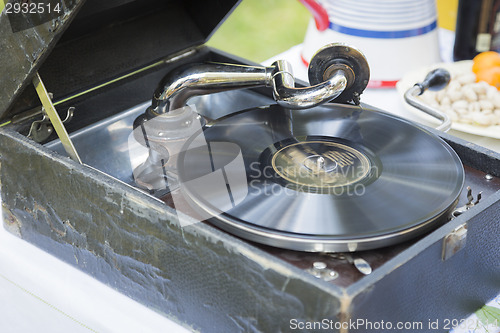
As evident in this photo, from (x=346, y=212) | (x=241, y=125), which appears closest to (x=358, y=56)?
A: (x=241, y=125)

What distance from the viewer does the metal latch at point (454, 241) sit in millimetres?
892

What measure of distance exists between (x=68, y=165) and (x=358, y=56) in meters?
0.50

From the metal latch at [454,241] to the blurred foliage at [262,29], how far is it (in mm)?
2347

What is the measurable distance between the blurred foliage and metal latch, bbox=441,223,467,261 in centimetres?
235

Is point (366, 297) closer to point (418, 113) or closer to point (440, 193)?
point (440, 193)

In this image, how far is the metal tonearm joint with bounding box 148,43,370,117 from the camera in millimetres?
1152

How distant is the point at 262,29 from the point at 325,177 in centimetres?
256

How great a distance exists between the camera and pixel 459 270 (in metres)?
0.96

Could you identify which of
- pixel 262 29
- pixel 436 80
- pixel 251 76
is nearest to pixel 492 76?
pixel 436 80

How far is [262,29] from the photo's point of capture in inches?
138
